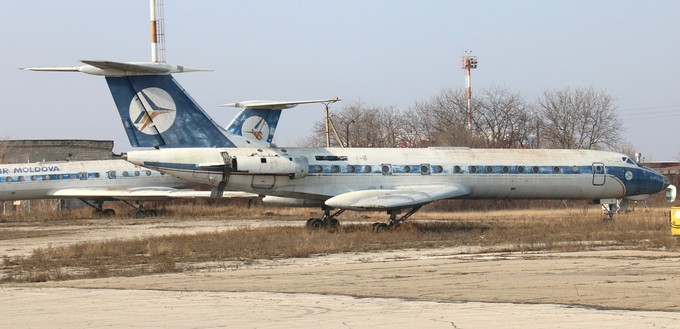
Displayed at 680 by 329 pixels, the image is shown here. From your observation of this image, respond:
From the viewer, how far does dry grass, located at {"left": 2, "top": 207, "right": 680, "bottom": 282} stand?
20453 millimetres

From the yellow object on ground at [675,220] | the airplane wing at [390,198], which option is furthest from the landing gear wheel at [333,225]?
the yellow object on ground at [675,220]

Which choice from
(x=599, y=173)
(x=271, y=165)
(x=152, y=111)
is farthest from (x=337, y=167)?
(x=599, y=173)

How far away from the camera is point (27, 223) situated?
43.9 m

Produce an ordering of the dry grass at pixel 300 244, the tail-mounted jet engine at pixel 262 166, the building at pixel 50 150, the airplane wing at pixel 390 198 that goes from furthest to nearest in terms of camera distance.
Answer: the building at pixel 50 150
the airplane wing at pixel 390 198
the tail-mounted jet engine at pixel 262 166
the dry grass at pixel 300 244

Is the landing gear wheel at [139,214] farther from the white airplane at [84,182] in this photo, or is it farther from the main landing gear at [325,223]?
the main landing gear at [325,223]

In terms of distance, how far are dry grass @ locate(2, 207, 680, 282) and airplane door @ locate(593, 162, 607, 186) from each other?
4.43 ft

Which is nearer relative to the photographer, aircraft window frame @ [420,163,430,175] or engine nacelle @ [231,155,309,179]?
engine nacelle @ [231,155,309,179]

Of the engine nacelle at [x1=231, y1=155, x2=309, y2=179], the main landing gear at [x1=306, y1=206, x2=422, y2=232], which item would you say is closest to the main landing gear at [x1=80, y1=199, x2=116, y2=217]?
the main landing gear at [x1=306, y1=206, x2=422, y2=232]

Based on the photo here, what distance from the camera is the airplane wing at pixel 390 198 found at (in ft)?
95.9

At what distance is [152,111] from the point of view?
28469mm

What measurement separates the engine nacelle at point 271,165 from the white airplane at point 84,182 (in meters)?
18.4

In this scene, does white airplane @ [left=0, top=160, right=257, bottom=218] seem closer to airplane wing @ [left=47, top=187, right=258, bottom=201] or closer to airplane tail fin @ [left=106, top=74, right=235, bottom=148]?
airplane wing @ [left=47, top=187, right=258, bottom=201]

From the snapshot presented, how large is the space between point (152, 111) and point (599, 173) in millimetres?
14936

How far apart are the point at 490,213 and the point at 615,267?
2658 centimetres
